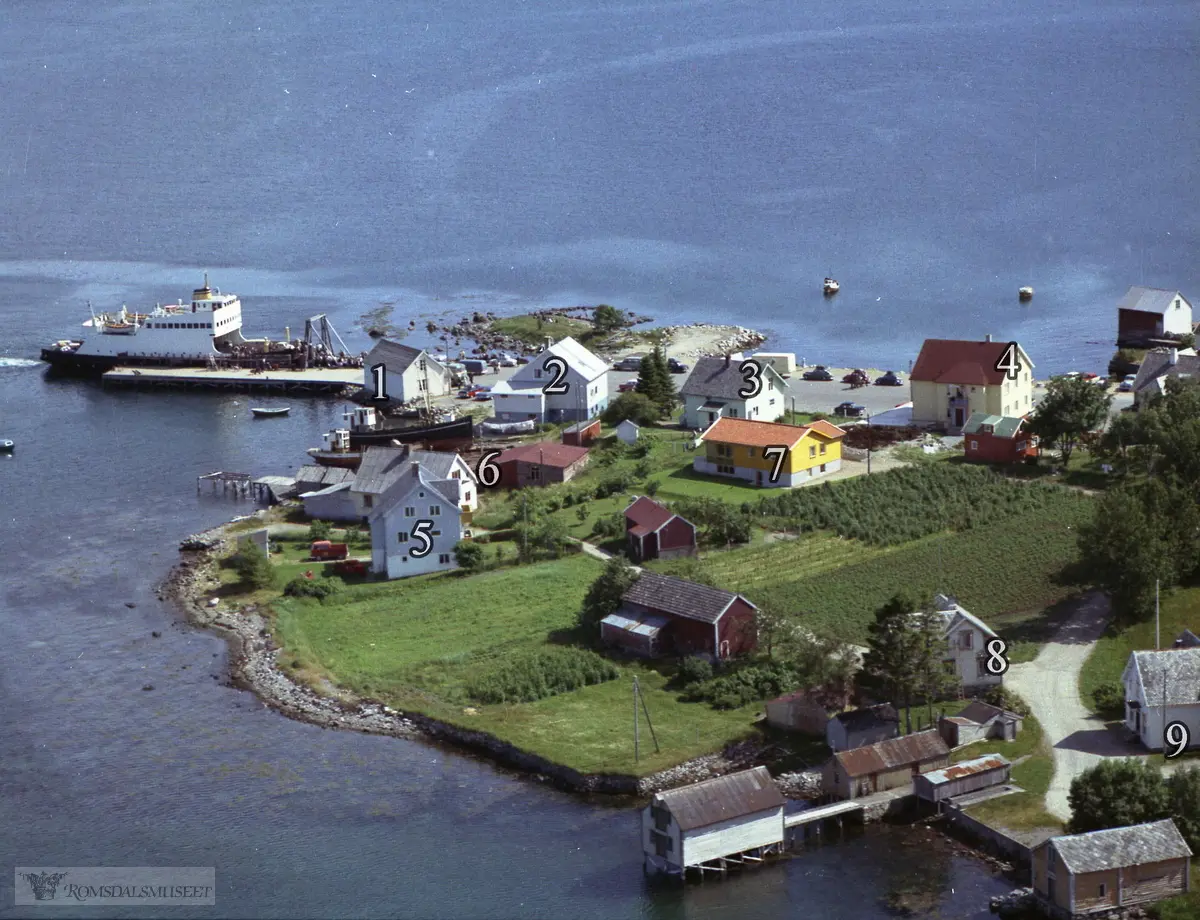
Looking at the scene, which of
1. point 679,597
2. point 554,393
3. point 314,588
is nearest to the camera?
point 679,597

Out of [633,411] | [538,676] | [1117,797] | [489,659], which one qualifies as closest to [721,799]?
[1117,797]

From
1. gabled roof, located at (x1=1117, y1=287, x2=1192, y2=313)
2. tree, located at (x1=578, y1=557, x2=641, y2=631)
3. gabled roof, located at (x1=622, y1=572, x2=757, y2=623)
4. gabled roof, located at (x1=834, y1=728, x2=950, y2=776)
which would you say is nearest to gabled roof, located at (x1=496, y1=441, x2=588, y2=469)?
tree, located at (x1=578, y1=557, x2=641, y2=631)

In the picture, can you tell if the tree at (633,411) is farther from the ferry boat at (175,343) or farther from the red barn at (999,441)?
the ferry boat at (175,343)

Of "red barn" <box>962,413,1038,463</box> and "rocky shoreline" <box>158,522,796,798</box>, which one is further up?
"red barn" <box>962,413,1038,463</box>

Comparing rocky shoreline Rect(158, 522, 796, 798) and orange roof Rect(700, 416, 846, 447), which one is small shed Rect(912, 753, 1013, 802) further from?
orange roof Rect(700, 416, 846, 447)

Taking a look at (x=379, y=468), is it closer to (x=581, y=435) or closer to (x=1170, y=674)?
(x=581, y=435)

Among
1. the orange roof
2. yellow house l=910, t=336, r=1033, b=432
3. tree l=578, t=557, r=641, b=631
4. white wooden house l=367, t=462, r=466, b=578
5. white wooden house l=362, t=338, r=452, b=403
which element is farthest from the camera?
white wooden house l=362, t=338, r=452, b=403
